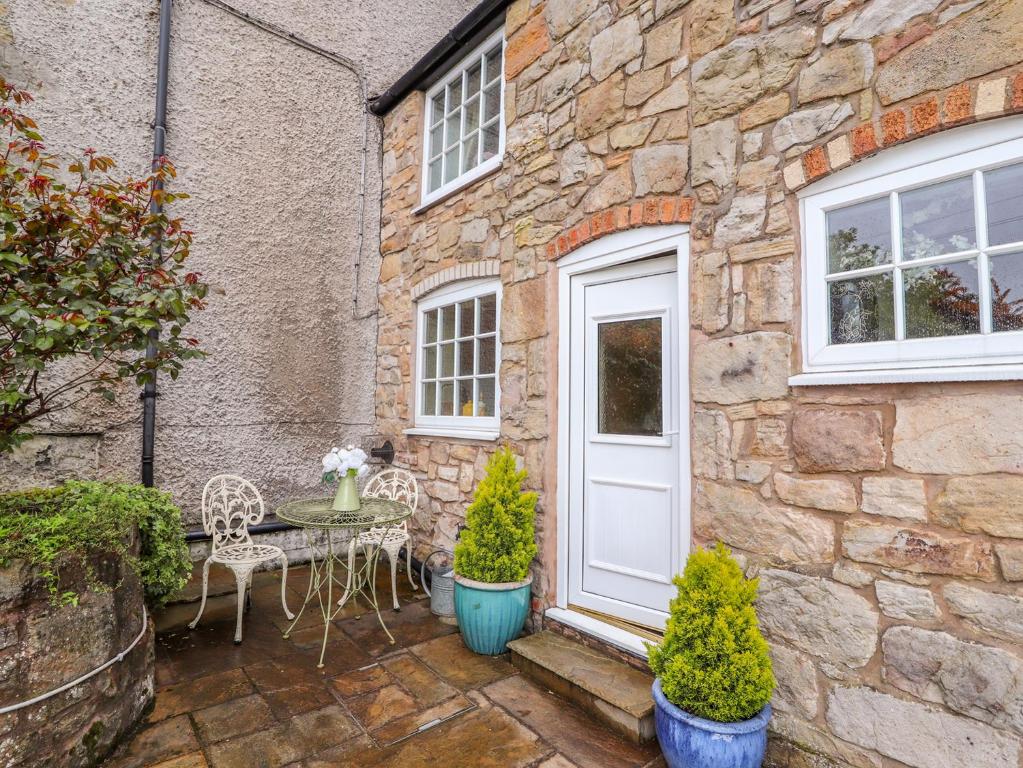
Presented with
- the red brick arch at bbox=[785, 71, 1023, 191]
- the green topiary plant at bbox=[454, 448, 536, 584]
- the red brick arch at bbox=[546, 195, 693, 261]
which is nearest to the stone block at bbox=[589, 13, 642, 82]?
the red brick arch at bbox=[546, 195, 693, 261]

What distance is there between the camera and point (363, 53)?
530 centimetres

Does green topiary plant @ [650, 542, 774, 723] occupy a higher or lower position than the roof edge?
lower

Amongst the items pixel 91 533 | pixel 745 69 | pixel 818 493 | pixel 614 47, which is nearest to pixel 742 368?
pixel 818 493

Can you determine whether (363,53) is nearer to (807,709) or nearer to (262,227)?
(262,227)

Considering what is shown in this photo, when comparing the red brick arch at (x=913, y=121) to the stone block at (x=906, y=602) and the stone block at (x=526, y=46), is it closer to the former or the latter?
the stone block at (x=906, y=602)

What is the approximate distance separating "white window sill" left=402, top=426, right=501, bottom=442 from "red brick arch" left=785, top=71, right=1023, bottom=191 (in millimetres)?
2426

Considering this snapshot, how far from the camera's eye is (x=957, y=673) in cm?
181

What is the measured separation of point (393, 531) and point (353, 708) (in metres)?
1.55

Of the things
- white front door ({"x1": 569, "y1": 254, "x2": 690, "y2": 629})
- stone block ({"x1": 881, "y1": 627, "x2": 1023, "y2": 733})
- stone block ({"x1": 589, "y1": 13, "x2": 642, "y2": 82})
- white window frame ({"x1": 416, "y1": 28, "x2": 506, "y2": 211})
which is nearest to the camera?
stone block ({"x1": 881, "y1": 627, "x2": 1023, "y2": 733})

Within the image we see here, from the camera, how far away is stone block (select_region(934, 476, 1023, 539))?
174 cm

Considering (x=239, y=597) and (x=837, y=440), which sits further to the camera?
(x=239, y=597)

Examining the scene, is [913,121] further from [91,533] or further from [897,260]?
[91,533]

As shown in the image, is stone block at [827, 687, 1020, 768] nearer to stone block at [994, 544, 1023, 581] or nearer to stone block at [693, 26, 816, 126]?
stone block at [994, 544, 1023, 581]

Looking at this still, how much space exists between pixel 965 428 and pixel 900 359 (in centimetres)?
32
